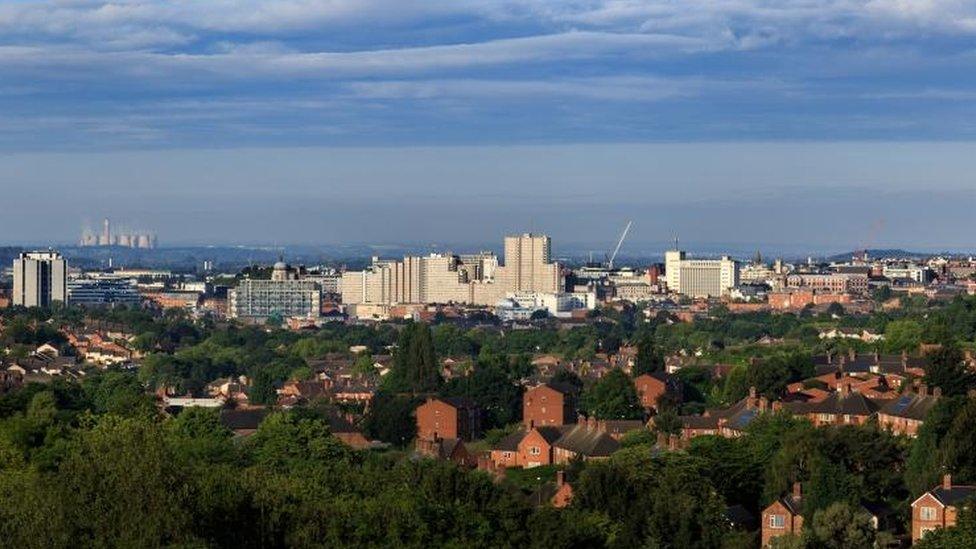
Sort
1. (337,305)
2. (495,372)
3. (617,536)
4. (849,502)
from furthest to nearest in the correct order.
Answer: (337,305) < (495,372) < (849,502) < (617,536)

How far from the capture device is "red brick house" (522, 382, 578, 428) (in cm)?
6525

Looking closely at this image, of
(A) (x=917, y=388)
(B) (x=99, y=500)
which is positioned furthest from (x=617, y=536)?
(A) (x=917, y=388)

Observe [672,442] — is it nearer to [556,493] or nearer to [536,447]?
[556,493]

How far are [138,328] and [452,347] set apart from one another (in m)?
22.4

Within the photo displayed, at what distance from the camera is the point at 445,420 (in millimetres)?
63125

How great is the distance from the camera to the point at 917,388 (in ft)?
192

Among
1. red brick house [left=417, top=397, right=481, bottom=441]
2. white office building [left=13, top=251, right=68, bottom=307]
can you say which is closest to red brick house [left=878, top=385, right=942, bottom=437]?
red brick house [left=417, top=397, right=481, bottom=441]

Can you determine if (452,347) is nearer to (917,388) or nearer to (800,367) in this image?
(800,367)

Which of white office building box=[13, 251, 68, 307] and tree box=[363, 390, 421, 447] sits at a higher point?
white office building box=[13, 251, 68, 307]

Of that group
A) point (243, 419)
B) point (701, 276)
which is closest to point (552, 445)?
point (243, 419)

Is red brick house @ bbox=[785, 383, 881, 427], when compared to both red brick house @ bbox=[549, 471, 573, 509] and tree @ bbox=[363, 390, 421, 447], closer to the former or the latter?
tree @ bbox=[363, 390, 421, 447]

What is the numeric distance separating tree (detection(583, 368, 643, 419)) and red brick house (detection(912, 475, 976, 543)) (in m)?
21.9

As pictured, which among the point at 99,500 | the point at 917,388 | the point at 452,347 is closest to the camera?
the point at 99,500

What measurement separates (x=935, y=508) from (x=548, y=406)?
83.3ft
